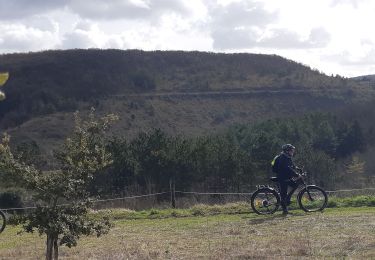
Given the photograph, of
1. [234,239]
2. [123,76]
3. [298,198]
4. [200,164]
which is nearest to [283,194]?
[298,198]

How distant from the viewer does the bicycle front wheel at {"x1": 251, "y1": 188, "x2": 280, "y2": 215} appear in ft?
51.6

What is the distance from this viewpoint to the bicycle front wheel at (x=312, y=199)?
1588 cm

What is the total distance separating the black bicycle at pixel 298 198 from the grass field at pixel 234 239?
25 cm

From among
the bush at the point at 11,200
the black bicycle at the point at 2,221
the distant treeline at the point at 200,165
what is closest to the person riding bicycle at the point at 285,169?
the black bicycle at the point at 2,221

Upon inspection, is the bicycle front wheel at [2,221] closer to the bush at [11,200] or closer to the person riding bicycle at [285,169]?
the person riding bicycle at [285,169]

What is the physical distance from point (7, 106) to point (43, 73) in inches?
496

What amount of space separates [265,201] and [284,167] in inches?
36.3

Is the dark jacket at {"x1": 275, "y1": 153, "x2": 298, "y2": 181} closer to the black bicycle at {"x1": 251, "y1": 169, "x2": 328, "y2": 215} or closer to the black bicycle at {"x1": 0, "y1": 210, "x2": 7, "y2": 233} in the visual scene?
the black bicycle at {"x1": 251, "y1": 169, "x2": 328, "y2": 215}

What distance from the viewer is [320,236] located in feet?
37.6

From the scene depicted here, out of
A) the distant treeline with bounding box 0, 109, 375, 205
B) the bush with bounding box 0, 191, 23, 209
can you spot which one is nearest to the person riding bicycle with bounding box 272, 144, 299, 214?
the bush with bounding box 0, 191, 23, 209

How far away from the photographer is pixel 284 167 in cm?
1574

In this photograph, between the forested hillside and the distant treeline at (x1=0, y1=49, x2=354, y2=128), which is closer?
the forested hillside

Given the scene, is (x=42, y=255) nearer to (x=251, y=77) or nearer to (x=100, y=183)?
(x=100, y=183)

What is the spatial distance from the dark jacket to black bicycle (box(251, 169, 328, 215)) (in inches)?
6.0
